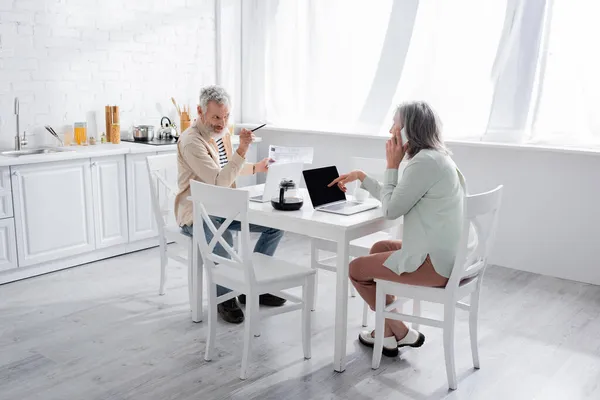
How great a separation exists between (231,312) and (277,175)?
827 millimetres

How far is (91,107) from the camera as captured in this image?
447cm

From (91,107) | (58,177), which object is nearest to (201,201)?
(58,177)

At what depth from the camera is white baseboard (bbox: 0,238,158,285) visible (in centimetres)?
380

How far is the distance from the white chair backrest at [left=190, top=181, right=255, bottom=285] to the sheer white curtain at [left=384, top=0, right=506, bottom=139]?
89.2 inches

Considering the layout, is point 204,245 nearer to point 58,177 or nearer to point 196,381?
point 196,381

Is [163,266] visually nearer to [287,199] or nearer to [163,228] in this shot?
[163,228]

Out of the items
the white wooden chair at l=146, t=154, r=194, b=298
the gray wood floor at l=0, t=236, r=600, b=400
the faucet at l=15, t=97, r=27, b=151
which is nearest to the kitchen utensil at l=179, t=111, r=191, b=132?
the faucet at l=15, t=97, r=27, b=151

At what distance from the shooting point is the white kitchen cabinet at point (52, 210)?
147 inches

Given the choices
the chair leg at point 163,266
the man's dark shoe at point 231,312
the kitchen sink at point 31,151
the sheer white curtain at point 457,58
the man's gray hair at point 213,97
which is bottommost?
the man's dark shoe at point 231,312

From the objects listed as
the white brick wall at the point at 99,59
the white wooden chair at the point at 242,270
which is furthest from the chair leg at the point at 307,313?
the white brick wall at the point at 99,59

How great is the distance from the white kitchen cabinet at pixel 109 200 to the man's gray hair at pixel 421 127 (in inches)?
90.4

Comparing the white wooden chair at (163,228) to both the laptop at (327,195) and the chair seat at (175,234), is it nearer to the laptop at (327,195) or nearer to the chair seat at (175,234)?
the chair seat at (175,234)

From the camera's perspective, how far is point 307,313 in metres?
2.78

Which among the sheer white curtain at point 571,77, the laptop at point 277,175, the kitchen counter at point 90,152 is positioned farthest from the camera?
the sheer white curtain at point 571,77
